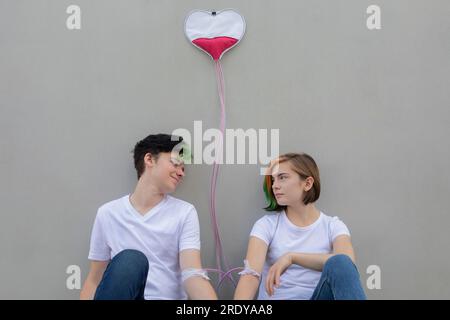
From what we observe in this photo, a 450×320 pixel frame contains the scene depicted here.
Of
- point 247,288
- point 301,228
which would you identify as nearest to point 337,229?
point 301,228

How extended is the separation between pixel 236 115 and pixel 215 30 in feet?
0.96

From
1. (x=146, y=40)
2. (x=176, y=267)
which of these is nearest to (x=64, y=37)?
(x=146, y=40)

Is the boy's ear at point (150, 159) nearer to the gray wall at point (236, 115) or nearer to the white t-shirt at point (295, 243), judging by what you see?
the gray wall at point (236, 115)

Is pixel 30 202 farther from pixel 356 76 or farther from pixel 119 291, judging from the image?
pixel 356 76

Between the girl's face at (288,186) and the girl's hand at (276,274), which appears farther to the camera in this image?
the girl's face at (288,186)

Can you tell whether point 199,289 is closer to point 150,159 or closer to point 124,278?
point 124,278

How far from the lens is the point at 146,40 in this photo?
1.82m

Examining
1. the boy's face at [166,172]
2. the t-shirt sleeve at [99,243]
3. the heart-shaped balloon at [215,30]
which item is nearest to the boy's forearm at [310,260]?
the boy's face at [166,172]

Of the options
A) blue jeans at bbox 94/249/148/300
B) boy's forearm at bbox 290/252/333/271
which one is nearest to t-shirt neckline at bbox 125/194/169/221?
blue jeans at bbox 94/249/148/300

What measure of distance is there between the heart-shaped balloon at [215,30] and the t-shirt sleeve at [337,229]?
0.66 m

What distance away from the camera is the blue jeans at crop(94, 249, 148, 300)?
4.24ft

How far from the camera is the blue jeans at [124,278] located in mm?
1291

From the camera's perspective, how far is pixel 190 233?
5.44 ft

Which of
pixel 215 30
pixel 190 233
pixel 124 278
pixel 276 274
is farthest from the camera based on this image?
pixel 215 30
